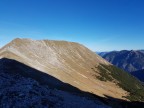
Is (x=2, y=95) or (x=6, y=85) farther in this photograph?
(x=6, y=85)

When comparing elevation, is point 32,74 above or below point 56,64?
below

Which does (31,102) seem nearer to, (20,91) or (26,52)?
(20,91)

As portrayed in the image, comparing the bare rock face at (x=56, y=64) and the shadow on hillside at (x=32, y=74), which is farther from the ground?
the bare rock face at (x=56, y=64)

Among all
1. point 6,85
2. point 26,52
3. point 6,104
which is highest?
point 26,52

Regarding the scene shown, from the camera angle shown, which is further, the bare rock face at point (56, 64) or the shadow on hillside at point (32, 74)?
the bare rock face at point (56, 64)

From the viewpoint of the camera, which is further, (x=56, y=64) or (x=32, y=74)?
(x=56, y=64)

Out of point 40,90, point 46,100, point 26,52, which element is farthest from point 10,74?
point 26,52

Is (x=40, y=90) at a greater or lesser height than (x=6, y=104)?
greater

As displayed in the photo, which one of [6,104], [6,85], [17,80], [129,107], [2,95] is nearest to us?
[6,104]

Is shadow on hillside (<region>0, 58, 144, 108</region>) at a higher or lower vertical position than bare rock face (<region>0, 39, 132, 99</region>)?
lower

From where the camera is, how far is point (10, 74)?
59500mm

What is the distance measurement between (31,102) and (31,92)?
4395 mm

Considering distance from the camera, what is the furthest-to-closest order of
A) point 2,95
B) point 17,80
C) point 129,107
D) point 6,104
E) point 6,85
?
1. point 129,107
2. point 17,80
3. point 6,85
4. point 2,95
5. point 6,104

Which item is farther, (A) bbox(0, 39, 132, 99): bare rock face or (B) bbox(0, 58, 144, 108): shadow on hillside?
(A) bbox(0, 39, 132, 99): bare rock face
